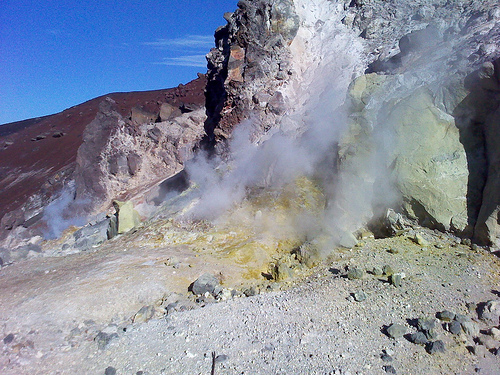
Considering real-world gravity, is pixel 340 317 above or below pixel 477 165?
below

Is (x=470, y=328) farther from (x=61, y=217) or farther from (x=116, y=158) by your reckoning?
(x=61, y=217)

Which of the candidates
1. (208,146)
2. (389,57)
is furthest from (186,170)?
(389,57)

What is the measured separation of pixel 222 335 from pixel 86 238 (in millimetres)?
5859

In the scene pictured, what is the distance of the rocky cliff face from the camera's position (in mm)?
5484

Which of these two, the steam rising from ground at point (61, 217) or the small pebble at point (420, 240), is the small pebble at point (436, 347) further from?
the steam rising from ground at point (61, 217)

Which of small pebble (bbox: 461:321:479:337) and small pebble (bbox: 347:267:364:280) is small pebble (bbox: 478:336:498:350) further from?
small pebble (bbox: 347:267:364:280)

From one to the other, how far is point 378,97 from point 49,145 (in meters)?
24.5

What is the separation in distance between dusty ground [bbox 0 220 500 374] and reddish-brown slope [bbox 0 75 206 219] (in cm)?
1178

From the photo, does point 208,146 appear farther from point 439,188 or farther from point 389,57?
point 439,188

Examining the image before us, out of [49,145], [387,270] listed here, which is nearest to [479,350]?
[387,270]

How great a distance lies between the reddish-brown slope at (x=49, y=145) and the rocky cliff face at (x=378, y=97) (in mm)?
8595

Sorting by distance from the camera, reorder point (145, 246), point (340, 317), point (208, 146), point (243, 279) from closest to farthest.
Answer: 1. point (340, 317)
2. point (243, 279)
3. point (145, 246)
4. point (208, 146)

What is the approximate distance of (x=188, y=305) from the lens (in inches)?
205

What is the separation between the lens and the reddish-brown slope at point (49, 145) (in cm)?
1891
